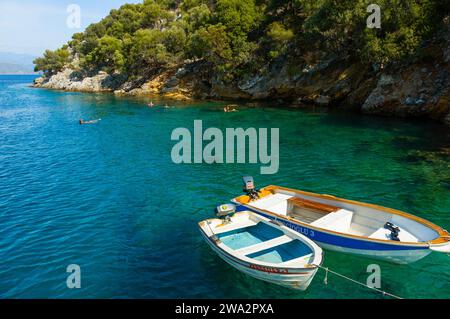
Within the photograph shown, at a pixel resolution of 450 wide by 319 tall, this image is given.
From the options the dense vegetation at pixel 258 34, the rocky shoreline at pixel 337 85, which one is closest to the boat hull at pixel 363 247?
the rocky shoreline at pixel 337 85

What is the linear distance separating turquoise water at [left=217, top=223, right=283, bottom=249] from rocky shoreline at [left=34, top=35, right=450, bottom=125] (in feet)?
97.7

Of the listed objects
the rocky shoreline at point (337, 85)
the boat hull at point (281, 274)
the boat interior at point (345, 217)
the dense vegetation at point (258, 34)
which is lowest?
the boat hull at point (281, 274)

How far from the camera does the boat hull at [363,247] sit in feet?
39.5

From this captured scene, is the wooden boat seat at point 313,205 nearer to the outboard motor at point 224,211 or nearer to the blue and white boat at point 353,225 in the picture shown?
the blue and white boat at point 353,225

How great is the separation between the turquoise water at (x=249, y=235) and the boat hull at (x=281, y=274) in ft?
5.88

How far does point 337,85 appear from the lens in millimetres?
47688

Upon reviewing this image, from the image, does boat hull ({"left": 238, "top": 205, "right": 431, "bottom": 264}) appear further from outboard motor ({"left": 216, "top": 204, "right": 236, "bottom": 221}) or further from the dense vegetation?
the dense vegetation

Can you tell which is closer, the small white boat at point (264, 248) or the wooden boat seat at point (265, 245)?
the small white boat at point (264, 248)

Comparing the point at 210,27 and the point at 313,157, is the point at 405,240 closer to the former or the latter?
the point at 313,157

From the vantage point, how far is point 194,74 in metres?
73.1

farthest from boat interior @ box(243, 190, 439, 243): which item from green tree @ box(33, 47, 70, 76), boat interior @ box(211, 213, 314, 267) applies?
green tree @ box(33, 47, 70, 76)

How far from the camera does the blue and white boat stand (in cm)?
1223
